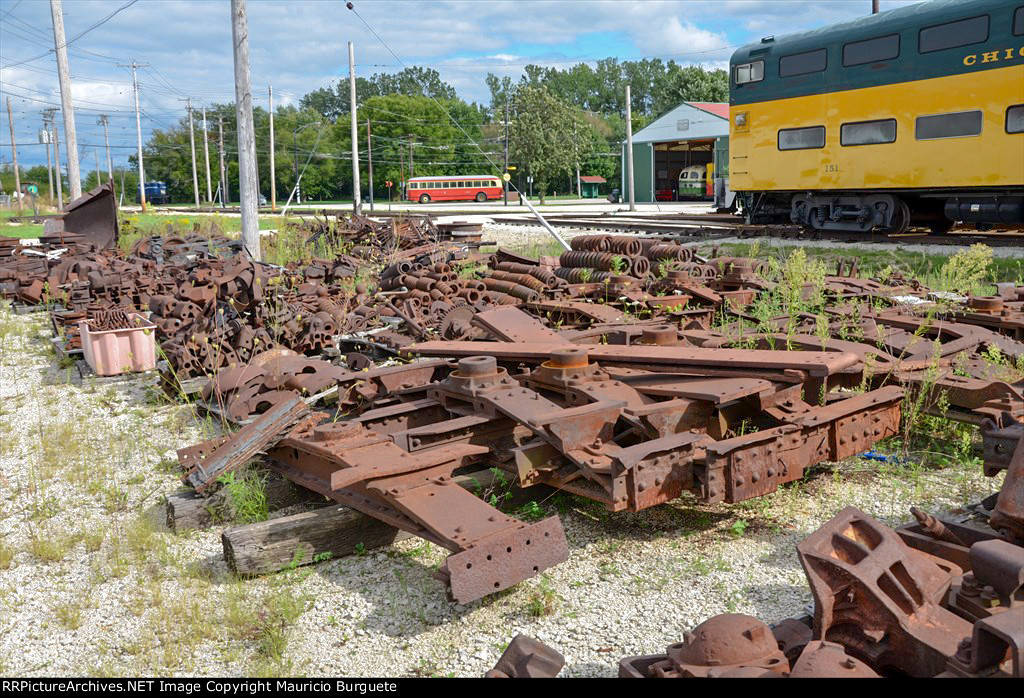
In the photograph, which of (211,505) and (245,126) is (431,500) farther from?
(245,126)

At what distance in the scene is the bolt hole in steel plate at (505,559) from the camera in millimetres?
3173

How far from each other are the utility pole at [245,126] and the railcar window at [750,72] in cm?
1114

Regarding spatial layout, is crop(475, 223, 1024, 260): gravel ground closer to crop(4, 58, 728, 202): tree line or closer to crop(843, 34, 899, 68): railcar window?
crop(843, 34, 899, 68): railcar window

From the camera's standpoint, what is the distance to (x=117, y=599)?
3711mm

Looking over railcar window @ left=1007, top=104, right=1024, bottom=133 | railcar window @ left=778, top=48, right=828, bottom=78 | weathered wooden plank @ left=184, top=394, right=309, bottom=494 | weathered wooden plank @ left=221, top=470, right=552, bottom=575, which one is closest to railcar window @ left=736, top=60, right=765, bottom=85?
railcar window @ left=778, top=48, right=828, bottom=78

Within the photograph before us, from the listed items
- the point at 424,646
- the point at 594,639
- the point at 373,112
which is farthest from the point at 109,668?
the point at 373,112

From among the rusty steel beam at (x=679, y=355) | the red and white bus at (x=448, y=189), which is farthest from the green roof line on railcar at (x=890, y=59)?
the red and white bus at (x=448, y=189)

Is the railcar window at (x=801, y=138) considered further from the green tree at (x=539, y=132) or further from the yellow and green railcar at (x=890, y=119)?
the green tree at (x=539, y=132)

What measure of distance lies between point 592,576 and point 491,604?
1.73ft

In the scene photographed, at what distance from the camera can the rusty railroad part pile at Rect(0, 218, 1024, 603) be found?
3.80m

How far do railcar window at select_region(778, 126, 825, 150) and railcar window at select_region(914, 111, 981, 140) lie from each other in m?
2.21

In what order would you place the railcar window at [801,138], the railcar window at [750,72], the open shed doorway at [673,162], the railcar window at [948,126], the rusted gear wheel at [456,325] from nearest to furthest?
the rusted gear wheel at [456,325] → the railcar window at [948,126] → the railcar window at [801,138] → the railcar window at [750,72] → the open shed doorway at [673,162]
